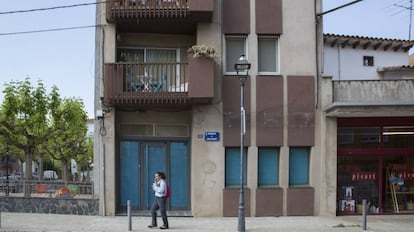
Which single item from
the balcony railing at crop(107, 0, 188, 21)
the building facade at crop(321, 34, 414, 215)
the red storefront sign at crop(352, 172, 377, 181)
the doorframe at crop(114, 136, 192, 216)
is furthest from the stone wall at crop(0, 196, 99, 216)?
the red storefront sign at crop(352, 172, 377, 181)

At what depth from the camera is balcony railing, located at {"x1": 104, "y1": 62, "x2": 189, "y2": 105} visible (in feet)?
49.0

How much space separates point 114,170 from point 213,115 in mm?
3867

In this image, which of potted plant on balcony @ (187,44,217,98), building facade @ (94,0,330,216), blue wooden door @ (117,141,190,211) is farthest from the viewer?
blue wooden door @ (117,141,190,211)

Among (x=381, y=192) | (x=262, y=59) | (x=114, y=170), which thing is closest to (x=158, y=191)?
(x=114, y=170)

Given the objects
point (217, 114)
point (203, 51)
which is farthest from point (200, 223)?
point (203, 51)

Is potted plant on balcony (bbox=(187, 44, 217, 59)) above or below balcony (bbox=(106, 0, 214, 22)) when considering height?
below

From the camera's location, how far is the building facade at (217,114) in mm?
15328

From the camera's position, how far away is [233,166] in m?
15.8

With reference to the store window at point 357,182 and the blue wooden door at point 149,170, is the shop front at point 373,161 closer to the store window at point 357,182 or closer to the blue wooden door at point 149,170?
the store window at point 357,182

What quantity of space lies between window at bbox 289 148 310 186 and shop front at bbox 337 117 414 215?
1.29 metres

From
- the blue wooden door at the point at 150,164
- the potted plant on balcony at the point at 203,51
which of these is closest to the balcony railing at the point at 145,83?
the potted plant on balcony at the point at 203,51

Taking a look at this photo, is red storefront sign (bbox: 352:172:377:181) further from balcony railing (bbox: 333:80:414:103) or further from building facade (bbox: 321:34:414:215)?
balcony railing (bbox: 333:80:414:103)

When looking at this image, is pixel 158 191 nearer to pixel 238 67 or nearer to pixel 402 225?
pixel 238 67

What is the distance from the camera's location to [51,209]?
610 inches
